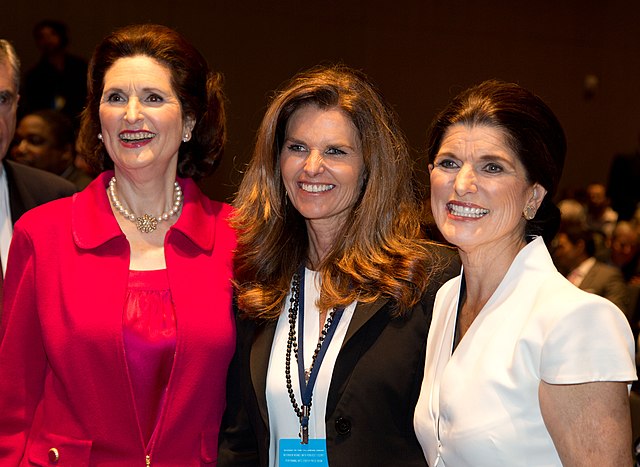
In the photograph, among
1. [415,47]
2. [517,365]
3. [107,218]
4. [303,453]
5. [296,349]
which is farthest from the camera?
[415,47]

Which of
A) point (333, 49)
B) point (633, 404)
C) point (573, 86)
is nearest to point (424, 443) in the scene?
point (633, 404)

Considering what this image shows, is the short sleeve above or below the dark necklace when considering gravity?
above

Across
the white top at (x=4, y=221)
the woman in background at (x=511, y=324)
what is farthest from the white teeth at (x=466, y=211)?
the white top at (x=4, y=221)

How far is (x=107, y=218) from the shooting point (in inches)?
114

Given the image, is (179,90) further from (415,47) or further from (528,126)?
(415,47)

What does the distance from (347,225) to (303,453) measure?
0.71m

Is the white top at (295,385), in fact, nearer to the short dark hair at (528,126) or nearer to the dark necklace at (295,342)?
the dark necklace at (295,342)

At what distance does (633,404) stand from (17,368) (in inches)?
100

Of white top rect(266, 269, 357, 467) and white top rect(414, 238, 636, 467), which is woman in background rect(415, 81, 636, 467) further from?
white top rect(266, 269, 357, 467)

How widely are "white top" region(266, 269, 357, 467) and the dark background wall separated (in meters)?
5.28

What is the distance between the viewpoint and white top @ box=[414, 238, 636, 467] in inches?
79.4

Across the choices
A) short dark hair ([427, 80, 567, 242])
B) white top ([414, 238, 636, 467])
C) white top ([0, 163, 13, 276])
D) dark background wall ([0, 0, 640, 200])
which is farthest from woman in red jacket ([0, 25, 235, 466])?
dark background wall ([0, 0, 640, 200])

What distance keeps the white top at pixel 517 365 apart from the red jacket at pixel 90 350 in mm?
719

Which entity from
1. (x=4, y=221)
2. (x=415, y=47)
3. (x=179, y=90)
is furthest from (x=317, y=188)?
(x=415, y=47)
